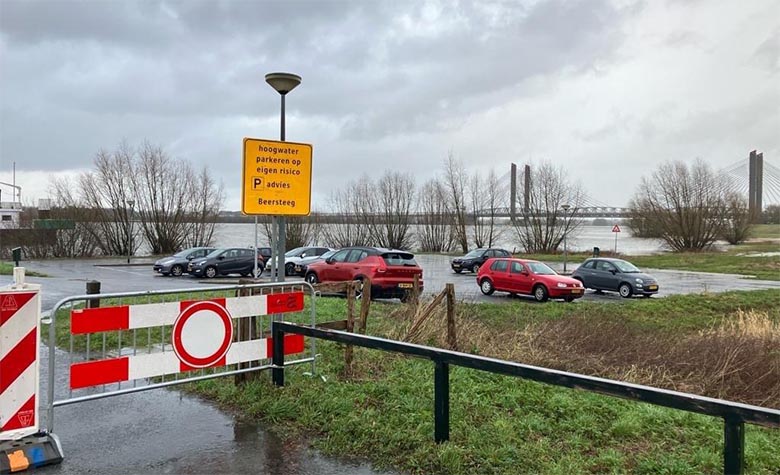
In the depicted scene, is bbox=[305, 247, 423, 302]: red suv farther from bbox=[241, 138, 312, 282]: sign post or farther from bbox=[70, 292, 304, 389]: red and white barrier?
bbox=[70, 292, 304, 389]: red and white barrier

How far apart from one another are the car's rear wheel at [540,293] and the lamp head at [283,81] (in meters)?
14.2

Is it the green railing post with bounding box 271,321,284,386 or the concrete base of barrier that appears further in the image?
the green railing post with bounding box 271,321,284,386

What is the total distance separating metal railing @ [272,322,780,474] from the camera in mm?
3268

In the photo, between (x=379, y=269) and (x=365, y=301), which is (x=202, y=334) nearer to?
(x=365, y=301)

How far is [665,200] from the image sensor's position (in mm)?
63750

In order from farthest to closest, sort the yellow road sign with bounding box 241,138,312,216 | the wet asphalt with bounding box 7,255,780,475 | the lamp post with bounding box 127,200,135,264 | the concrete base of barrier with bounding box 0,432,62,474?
the lamp post with bounding box 127,200,135,264 < the yellow road sign with bounding box 241,138,312,216 < the wet asphalt with bounding box 7,255,780,475 < the concrete base of barrier with bounding box 0,432,62,474

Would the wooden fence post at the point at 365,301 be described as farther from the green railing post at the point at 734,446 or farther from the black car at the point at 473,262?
the black car at the point at 473,262

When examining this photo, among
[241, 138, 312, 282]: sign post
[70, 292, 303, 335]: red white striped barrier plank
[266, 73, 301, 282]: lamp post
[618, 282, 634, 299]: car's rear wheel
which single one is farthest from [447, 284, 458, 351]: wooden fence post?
[618, 282, 634, 299]: car's rear wheel

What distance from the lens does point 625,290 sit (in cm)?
2306

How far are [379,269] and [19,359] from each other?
46.8 ft

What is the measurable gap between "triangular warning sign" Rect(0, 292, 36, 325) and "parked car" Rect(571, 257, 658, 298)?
2145 cm

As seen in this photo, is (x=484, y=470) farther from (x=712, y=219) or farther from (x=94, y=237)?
(x=712, y=219)

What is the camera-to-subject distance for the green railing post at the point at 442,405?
187 inches

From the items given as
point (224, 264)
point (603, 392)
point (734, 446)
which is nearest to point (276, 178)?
point (603, 392)
